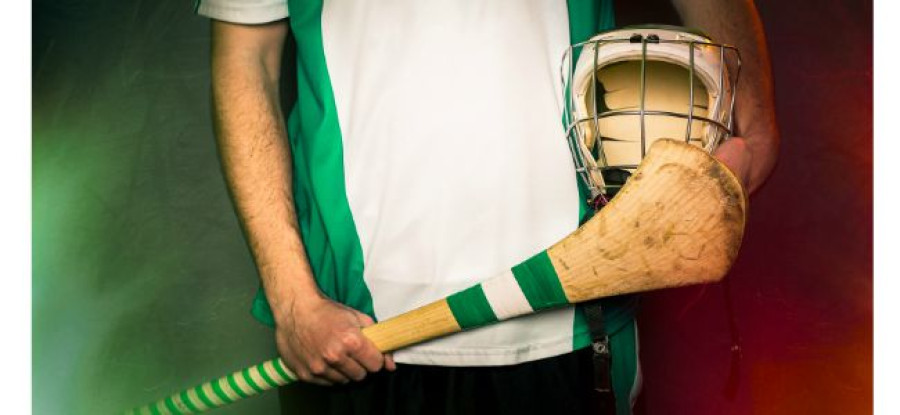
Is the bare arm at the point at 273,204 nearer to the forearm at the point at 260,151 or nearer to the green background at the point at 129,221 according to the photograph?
the forearm at the point at 260,151

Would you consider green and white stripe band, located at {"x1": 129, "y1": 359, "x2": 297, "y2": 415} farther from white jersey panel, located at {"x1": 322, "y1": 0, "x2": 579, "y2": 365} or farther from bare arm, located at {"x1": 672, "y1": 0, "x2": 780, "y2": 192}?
bare arm, located at {"x1": 672, "y1": 0, "x2": 780, "y2": 192}

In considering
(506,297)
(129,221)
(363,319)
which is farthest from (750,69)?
(129,221)

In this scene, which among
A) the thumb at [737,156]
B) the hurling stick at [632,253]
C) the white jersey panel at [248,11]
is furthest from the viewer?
the white jersey panel at [248,11]

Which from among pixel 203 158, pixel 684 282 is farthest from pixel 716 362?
pixel 203 158

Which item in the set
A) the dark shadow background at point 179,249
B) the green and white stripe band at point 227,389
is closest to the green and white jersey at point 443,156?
the green and white stripe band at point 227,389

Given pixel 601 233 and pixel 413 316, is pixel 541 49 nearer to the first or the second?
pixel 601 233

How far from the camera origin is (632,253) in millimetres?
979

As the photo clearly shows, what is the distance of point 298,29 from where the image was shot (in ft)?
3.88

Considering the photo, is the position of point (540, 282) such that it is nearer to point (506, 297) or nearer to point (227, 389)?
point (506, 297)

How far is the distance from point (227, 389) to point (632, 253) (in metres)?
0.58

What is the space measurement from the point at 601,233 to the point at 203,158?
27.8 inches

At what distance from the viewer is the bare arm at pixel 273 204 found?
109 centimetres

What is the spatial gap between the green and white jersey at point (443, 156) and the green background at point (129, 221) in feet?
0.98

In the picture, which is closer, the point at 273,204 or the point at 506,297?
the point at 506,297
